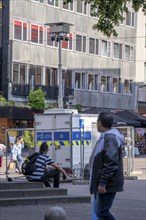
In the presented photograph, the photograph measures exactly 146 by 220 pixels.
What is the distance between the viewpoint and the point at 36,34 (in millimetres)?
59625

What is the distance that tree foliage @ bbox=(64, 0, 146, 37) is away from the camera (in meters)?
21.0

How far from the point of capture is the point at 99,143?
373 inches

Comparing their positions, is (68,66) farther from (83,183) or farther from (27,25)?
(83,183)

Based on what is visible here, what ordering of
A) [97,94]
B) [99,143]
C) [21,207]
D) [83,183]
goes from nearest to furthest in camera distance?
[99,143] → [21,207] → [83,183] → [97,94]

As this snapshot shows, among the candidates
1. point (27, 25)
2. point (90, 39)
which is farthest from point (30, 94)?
point (90, 39)

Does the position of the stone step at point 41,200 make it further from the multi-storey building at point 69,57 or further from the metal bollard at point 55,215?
the multi-storey building at point 69,57

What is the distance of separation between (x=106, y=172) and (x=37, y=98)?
47713mm

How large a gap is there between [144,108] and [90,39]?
39.9 ft

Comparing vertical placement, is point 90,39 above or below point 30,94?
above

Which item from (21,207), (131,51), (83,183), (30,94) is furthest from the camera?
(131,51)

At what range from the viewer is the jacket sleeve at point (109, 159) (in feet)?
30.3

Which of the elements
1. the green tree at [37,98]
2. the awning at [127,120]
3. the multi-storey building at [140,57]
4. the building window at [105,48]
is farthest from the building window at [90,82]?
the awning at [127,120]

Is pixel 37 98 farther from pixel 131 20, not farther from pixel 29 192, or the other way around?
pixel 29 192

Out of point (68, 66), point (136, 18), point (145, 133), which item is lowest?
point (145, 133)
